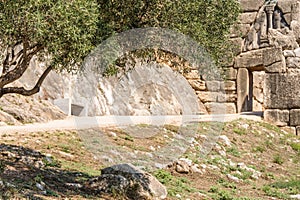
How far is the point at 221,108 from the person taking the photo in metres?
28.9

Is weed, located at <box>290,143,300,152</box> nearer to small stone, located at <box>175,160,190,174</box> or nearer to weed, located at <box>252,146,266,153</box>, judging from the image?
weed, located at <box>252,146,266,153</box>

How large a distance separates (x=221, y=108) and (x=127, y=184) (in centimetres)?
1909

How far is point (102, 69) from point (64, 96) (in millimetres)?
16436

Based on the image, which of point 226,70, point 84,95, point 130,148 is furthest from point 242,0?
point 130,148

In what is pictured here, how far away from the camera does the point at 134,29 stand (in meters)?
9.72

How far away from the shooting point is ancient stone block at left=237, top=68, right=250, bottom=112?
27925mm

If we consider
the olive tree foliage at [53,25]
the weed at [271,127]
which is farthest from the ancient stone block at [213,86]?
the olive tree foliage at [53,25]

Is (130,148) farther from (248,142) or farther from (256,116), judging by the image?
(256,116)

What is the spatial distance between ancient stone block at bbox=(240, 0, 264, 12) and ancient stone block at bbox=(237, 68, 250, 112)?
3.90 m

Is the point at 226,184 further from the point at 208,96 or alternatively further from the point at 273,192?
the point at 208,96

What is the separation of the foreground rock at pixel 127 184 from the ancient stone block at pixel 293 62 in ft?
43.8

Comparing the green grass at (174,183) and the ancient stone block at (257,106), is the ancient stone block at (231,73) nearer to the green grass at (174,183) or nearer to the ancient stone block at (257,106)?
the ancient stone block at (257,106)

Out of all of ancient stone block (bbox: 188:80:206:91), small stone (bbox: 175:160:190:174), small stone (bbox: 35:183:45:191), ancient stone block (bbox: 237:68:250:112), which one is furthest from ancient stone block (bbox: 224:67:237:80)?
small stone (bbox: 35:183:45:191)

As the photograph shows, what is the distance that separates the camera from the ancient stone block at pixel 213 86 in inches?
1140
